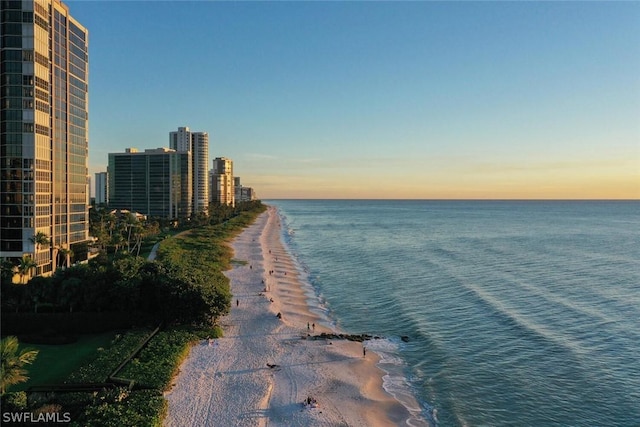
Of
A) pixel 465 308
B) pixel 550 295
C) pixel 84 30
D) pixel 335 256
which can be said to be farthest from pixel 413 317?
pixel 84 30

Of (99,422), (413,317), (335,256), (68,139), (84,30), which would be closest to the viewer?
(99,422)

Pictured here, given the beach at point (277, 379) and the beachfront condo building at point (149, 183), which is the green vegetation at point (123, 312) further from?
the beachfront condo building at point (149, 183)

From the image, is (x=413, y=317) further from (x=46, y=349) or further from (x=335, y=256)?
(x=335, y=256)

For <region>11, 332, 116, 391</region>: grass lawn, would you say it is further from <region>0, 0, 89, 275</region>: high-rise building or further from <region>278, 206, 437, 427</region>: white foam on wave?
<region>278, 206, 437, 427</region>: white foam on wave

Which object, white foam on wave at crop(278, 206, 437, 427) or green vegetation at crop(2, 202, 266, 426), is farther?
green vegetation at crop(2, 202, 266, 426)

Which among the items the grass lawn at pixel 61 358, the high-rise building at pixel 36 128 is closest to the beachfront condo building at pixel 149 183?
the high-rise building at pixel 36 128

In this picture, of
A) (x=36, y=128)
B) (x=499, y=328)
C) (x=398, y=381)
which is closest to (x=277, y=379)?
(x=398, y=381)

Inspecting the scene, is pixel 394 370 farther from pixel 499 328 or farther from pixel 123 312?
pixel 123 312

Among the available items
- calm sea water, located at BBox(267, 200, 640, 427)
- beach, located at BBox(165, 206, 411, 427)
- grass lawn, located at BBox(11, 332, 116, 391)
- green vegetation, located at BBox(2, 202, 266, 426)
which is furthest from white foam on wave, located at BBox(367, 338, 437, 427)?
grass lawn, located at BBox(11, 332, 116, 391)
